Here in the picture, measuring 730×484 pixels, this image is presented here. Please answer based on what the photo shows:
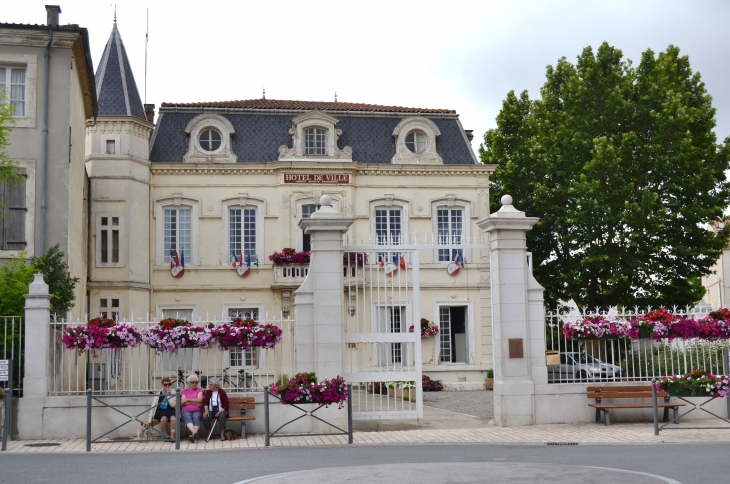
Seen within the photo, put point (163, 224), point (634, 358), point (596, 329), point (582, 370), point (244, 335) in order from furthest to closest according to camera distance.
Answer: point (163, 224)
point (634, 358)
point (582, 370)
point (596, 329)
point (244, 335)

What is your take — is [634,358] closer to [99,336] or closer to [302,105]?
[99,336]

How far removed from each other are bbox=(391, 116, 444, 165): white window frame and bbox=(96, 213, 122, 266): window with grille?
29.7ft

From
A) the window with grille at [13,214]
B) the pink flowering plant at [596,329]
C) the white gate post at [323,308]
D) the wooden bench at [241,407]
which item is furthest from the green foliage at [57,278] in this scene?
the pink flowering plant at [596,329]

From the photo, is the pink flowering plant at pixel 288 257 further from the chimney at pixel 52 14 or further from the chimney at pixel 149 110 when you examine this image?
the chimney at pixel 52 14

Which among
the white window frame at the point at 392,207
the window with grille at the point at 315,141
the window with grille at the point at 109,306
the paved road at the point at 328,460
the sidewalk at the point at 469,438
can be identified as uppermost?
the window with grille at the point at 315,141

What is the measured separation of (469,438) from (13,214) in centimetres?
1142

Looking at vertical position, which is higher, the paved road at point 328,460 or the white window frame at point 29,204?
Result: the white window frame at point 29,204

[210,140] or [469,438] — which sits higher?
[210,140]

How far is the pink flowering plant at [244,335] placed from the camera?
15.7m

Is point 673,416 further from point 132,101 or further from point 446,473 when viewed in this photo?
point 132,101

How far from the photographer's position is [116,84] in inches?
1169

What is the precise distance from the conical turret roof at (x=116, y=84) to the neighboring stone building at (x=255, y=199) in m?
0.04

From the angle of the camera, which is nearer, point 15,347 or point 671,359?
point 15,347

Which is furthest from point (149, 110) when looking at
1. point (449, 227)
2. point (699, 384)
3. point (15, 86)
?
point (699, 384)
